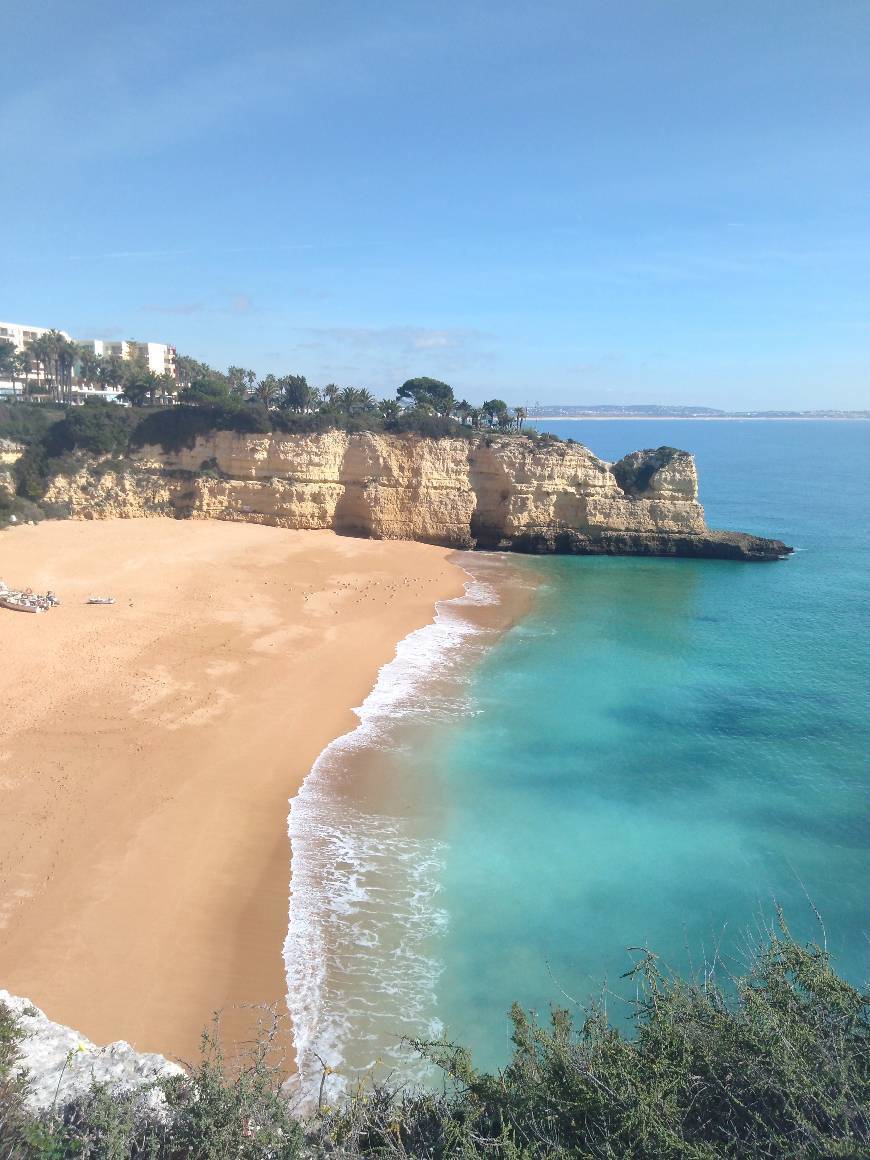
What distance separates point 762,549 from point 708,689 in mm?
23136

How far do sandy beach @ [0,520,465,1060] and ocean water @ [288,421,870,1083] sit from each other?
39.6 inches

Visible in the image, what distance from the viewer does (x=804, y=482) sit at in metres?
83.6

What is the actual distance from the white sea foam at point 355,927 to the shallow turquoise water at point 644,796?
0.53 metres

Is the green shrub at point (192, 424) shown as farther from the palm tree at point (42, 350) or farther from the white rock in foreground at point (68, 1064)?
the white rock in foreground at point (68, 1064)

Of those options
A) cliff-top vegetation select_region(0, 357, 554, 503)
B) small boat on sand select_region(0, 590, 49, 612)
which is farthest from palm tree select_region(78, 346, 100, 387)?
small boat on sand select_region(0, 590, 49, 612)

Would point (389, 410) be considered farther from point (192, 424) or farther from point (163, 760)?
point (163, 760)

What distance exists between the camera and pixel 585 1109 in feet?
22.5

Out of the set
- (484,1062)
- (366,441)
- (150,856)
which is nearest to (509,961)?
(484,1062)

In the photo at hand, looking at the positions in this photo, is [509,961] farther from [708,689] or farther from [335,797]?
[708,689]

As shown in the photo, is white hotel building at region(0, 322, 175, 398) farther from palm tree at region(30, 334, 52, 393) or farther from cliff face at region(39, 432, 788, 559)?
cliff face at region(39, 432, 788, 559)

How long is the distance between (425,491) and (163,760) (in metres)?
27.6

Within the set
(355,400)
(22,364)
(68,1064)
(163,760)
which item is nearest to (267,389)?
(355,400)

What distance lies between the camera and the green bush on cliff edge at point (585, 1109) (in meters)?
6.41

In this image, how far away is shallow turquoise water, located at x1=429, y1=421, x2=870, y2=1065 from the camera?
12.8m
